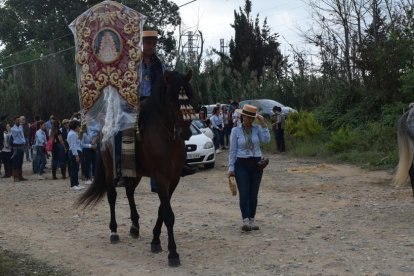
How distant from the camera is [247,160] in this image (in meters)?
8.66

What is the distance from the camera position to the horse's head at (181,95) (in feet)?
23.8

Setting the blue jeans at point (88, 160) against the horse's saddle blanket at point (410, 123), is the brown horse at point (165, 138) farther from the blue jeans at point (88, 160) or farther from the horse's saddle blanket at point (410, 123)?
the blue jeans at point (88, 160)

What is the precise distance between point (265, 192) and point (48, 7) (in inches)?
1513

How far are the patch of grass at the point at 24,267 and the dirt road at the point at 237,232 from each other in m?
0.18

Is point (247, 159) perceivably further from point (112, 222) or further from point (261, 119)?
point (112, 222)

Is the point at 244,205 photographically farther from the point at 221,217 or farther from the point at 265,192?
the point at 265,192

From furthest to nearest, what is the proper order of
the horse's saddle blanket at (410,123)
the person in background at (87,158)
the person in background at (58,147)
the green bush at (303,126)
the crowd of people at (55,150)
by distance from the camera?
the green bush at (303,126), the person in background at (58,147), the person in background at (87,158), the crowd of people at (55,150), the horse's saddle blanket at (410,123)

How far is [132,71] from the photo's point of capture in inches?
312

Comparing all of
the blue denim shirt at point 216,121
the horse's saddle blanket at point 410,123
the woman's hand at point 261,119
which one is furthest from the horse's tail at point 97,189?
the blue denim shirt at point 216,121

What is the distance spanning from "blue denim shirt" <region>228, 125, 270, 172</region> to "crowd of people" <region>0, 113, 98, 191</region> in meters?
6.81

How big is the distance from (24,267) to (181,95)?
2829mm

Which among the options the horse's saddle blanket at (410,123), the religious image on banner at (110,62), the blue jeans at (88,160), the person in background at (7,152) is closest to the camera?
the religious image on banner at (110,62)

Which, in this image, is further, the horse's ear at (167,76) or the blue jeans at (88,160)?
the blue jeans at (88,160)

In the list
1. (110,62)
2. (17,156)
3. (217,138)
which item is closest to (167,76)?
(110,62)
